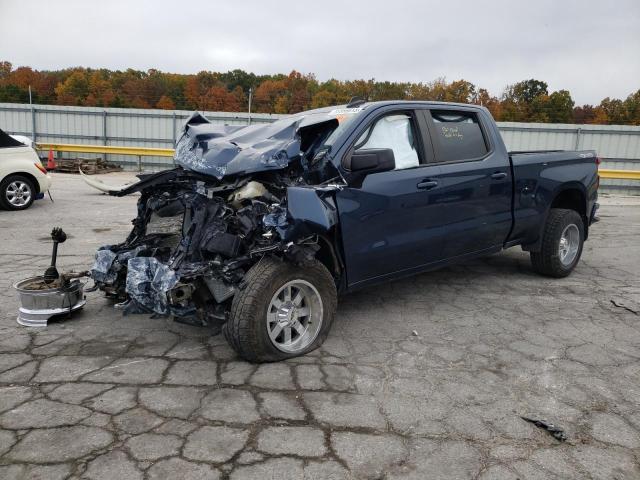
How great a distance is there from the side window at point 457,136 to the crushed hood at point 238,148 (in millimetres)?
1008

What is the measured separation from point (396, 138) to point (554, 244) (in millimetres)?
2407

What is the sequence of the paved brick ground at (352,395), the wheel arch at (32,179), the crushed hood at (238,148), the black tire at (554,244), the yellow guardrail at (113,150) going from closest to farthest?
the paved brick ground at (352,395) < the crushed hood at (238,148) < the black tire at (554,244) < the wheel arch at (32,179) < the yellow guardrail at (113,150)

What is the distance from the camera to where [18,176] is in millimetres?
9734

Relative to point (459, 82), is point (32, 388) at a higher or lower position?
lower

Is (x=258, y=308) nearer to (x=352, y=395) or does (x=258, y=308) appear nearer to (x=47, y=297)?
(x=352, y=395)

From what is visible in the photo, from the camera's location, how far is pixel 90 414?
9.60 feet

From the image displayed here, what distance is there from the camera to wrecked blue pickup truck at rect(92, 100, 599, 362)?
3.48 metres

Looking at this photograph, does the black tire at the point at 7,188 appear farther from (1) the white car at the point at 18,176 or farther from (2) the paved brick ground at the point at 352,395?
(2) the paved brick ground at the point at 352,395

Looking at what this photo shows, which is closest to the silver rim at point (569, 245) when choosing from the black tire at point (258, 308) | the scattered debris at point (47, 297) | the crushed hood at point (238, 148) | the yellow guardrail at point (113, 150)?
the crushed hood at point (238, 148)

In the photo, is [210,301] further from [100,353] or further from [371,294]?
[371,294]

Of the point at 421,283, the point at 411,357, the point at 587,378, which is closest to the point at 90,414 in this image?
the point at 411,357

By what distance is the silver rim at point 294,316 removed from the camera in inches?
140

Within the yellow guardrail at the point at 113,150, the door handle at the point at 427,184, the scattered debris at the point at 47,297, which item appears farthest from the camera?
the yellow guardrail at the point at 113,150

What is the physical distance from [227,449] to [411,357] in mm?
1616
